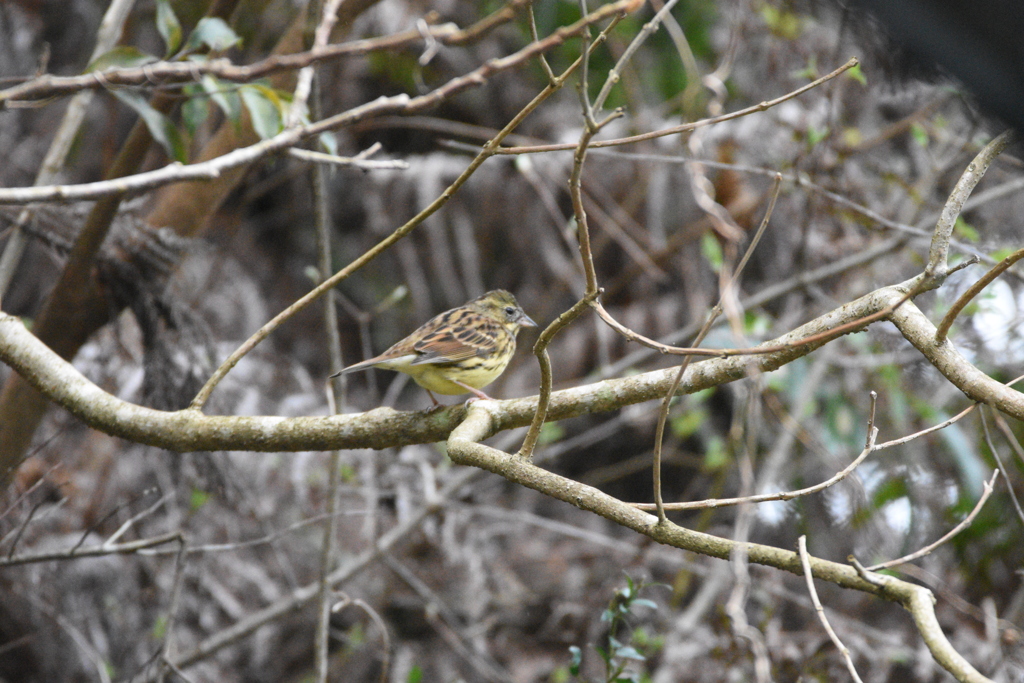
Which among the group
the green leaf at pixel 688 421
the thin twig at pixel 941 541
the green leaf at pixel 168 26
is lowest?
the green leaf at pixel 688 421

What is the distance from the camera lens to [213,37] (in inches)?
134

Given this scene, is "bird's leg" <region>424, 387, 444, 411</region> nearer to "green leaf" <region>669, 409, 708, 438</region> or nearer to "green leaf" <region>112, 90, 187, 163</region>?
"green leaf" <region>112, 90, 187, 163</region>

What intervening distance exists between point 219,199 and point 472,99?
12.9 ft

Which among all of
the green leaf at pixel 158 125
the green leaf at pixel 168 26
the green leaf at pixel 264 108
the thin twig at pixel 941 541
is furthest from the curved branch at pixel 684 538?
the green leaf at pixel 168 26

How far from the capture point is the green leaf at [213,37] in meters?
3.35

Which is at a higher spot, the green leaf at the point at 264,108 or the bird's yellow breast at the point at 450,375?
the green leaf at the point at 264,108

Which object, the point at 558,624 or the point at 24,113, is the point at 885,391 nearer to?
the point at 558,624

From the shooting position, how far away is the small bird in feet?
12.7

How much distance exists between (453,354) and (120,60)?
193cm

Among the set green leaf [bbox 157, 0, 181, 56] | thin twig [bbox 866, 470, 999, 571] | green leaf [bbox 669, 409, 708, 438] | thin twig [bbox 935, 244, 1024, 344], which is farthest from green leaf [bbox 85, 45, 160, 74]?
green leaf [bbox 669, 409, 708, 438]

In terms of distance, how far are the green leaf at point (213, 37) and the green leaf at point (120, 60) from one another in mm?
244

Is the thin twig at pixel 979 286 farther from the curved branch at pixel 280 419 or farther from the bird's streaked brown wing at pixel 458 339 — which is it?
the bird's streaked brown wing at pixel 458 339

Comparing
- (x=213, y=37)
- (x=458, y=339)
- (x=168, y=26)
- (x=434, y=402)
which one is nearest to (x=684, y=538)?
(x=458, y=339)

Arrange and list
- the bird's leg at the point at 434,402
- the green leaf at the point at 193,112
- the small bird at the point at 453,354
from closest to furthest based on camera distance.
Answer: the bird's leg at the point at 434,402, the green leaf at the point at 193,112, the small bird at the point at 453,354
